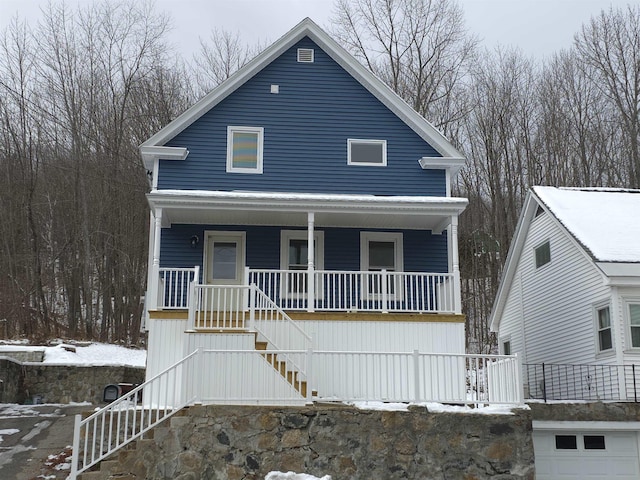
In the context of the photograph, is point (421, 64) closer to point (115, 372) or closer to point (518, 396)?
point (115, 372)

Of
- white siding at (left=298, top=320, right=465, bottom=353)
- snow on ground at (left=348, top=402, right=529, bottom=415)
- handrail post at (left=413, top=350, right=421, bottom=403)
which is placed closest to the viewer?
snow on ground at (left=348, top=402, right=529, bottom=415)

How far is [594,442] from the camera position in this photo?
1516cm

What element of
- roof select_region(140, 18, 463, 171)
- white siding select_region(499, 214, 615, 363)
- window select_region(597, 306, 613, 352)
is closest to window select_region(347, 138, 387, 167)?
roof select_region(140, 18, 463, 171)

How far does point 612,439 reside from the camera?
49.6ft

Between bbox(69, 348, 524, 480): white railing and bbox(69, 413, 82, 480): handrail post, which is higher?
bbox(69, 348, 524, 480): white railing

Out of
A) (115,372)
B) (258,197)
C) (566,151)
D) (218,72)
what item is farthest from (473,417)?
Answer: (218,72)

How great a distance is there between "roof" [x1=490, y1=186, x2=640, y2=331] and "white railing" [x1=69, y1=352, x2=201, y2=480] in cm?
964

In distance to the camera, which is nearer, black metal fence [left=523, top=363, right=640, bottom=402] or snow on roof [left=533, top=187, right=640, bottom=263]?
black metal fence [left=523, top=363, right=640, bottom=402]

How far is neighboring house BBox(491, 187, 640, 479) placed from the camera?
15.1 metres

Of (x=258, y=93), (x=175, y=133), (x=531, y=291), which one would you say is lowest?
(x=531, y=291)

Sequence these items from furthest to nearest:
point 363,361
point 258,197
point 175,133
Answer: point 175,133, point 258,197, point 363,361

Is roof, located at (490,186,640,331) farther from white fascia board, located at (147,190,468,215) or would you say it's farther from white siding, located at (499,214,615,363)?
white fascia board, located at (147,190,468,215)

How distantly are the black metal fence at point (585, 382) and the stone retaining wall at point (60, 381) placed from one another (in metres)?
12.0

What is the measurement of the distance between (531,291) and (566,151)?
47.3 feet
